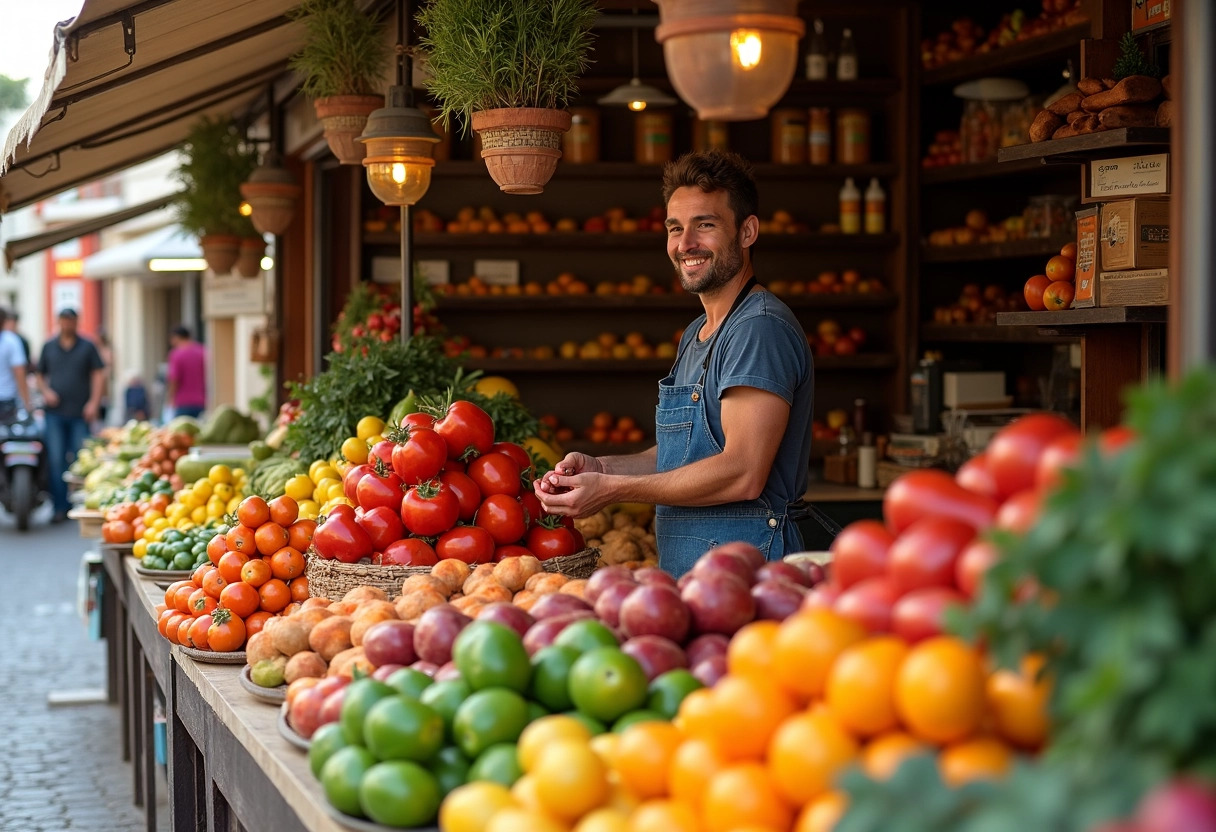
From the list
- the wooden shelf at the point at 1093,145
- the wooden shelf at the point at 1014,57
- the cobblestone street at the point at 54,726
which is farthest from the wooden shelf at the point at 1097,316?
the cobblestone street at the point at 54,726

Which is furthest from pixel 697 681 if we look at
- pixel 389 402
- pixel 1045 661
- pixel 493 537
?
pixel 389 402

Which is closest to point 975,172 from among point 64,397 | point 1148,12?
point 1148,12

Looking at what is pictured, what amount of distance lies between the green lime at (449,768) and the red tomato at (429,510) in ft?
5.06

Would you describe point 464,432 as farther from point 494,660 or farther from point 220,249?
point 220,249

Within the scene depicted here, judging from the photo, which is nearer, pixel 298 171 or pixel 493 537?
pixel 493 537

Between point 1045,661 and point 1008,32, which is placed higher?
point 1008,32

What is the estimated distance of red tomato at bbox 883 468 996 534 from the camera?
5.49ft

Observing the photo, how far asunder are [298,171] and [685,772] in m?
8.59

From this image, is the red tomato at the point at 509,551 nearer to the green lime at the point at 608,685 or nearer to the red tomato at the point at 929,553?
the green lime at the point at 608,685

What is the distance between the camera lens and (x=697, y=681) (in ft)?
6.86

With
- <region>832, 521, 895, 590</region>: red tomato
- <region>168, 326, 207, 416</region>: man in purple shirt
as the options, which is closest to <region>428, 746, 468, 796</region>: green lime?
<region>832, 521, 895, 590</region>: red tomato

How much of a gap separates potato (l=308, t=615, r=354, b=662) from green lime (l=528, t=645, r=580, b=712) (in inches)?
35.4

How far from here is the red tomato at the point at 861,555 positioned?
5.77 ft

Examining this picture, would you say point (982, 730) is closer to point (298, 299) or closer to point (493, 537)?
point (493, 537)
